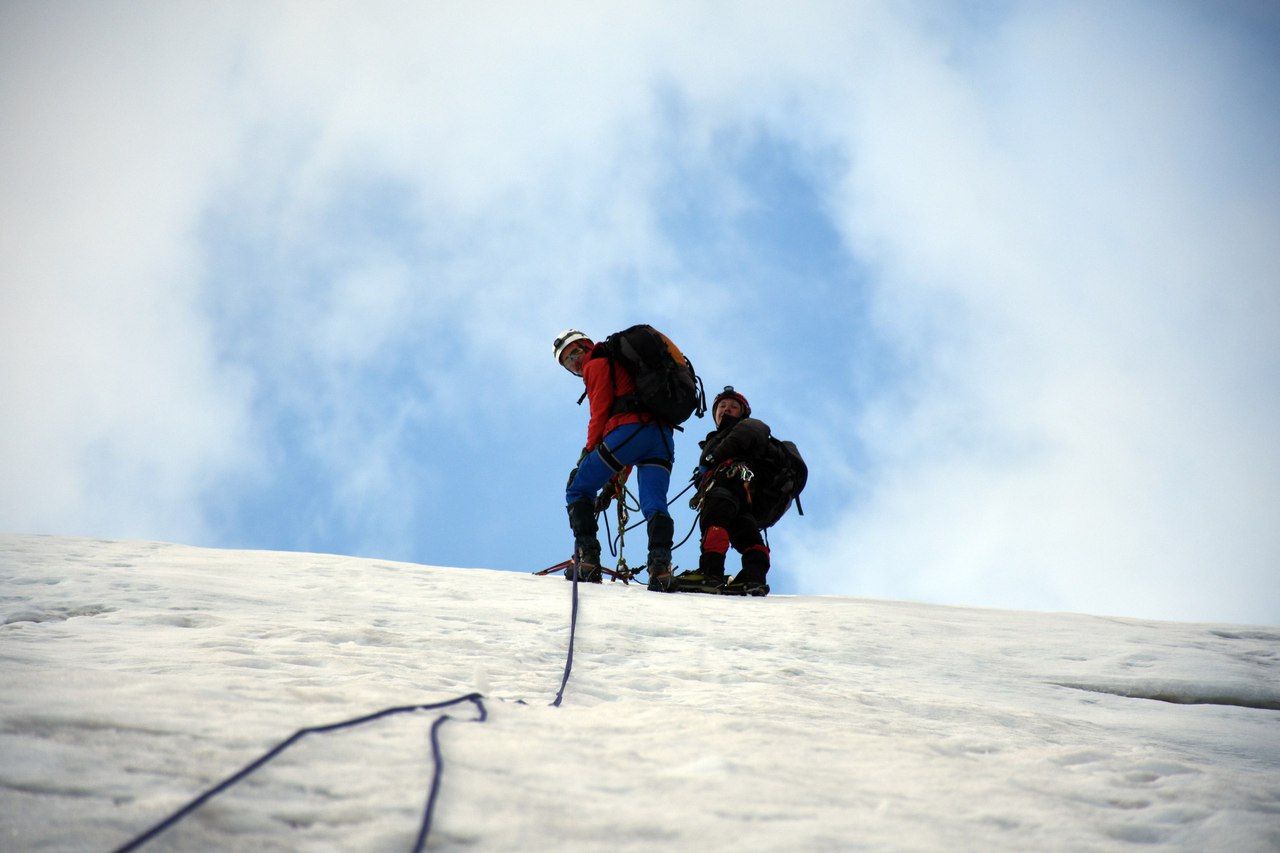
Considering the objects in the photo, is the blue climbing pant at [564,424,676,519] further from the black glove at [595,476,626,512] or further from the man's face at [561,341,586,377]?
the man's face at [561,341,586,377]

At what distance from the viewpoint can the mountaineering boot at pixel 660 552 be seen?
19.1 feet

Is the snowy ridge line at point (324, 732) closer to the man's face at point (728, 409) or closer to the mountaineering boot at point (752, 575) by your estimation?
the mountaineering boot at point (752, 575)

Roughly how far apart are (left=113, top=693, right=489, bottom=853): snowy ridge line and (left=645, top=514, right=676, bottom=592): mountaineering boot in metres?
3.62

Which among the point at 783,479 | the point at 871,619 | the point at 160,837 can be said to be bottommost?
the point at 160,837

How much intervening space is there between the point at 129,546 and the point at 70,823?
4558 mm

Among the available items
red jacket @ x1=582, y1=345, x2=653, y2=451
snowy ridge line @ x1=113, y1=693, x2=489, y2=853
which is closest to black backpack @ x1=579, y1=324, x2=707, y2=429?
red jacket @ x1=582, y1=345, x2=653, y2=451

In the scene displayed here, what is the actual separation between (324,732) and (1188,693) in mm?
3503

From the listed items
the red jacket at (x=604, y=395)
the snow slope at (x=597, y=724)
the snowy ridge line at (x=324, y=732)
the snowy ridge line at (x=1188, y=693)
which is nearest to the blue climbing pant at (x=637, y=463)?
the red jacket at (x=604, y=395)

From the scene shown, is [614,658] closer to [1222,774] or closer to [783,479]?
[1222,774]

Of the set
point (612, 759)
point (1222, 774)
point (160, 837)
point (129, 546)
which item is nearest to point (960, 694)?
point (1222, 774)

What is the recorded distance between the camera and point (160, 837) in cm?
136

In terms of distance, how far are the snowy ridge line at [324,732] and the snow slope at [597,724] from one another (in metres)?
0.02

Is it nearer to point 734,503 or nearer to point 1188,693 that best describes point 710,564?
point 734,503

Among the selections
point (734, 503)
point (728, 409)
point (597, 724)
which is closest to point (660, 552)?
point (734, 503)
